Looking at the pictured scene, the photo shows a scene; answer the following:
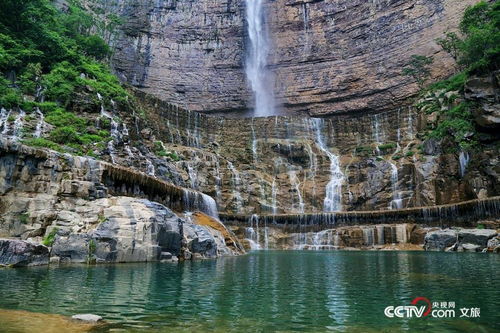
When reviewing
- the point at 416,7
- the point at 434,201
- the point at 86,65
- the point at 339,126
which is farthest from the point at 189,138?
the point at 416,7

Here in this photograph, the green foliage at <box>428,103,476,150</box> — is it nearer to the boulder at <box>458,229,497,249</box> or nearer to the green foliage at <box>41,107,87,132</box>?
the boulder at <box>458,229,497,249</box>

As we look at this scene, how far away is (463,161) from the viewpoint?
1198 inches

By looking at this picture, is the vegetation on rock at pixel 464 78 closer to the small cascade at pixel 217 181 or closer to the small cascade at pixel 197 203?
the small cascade at pixel 217 181

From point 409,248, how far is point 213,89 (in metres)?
35.9

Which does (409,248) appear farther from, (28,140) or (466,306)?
(28,140)

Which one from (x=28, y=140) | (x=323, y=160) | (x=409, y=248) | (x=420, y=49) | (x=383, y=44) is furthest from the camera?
(x=383, y=44)

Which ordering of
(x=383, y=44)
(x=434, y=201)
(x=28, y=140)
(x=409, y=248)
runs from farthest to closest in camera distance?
(x=383, y=44), (x=434, y=201), (x=409, y=248), (x=28, y=140)

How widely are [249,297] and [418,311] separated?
303 centimetres

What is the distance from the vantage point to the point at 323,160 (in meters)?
40.2

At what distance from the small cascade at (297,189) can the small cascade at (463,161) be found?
12710mm

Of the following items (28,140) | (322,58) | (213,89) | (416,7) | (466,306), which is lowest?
(466,306)

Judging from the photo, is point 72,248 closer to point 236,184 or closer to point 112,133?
point 112,133

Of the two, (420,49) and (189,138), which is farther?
(420,49)

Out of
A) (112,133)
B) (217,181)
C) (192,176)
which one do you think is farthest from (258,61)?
(112,133)
